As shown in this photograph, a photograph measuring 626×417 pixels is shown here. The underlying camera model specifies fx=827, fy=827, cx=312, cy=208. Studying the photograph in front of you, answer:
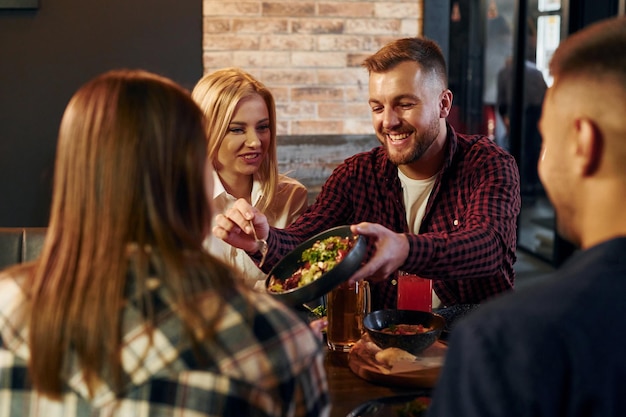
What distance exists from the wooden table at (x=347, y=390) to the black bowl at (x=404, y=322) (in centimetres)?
10

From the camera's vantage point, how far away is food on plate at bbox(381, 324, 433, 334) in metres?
1.93

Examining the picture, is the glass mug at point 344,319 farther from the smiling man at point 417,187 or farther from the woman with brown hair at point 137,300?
the woman with brown hair at point 137,300

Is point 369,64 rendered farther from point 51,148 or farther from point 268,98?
point 51,148

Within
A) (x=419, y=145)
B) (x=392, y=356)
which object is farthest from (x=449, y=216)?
(x=392, y=356)

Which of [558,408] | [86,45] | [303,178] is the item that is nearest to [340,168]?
[303,178]

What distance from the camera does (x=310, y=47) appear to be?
3947 millimetres

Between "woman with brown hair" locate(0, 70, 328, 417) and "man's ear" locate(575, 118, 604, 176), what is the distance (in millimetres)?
446

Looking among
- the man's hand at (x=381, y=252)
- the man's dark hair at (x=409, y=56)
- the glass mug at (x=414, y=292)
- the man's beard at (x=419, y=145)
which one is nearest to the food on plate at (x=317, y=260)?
the man's hand at (x=381, y=252)

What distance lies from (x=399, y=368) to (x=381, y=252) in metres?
0.34

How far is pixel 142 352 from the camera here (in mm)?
1084

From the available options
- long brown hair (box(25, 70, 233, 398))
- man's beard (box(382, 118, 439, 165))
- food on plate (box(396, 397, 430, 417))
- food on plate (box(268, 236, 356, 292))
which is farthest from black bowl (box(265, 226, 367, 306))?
man's beard (box(382, 118, 439, 165))

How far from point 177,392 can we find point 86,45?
9.88 feet

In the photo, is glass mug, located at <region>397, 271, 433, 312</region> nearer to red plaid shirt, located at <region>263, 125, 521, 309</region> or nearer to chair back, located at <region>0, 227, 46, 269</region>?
red plaid shirt, located at <region>263, 125, 521, 309</region>

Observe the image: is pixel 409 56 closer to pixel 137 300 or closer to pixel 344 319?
pixel 344 319
